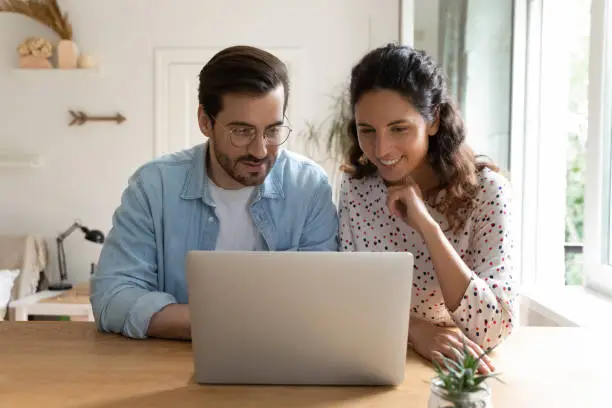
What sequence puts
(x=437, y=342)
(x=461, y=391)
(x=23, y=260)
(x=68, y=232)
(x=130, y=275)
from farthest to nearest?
(x=68, y=232) < (x=23, y=260) < (x=130, y=275) < (x=437, y=342) < (x=461, y=391)

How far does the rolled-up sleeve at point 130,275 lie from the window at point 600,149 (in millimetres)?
1576

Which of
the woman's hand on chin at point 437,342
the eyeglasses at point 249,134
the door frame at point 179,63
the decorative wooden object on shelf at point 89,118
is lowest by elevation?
the woman's hand on chin at point 437,342

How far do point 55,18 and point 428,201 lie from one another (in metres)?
3.08

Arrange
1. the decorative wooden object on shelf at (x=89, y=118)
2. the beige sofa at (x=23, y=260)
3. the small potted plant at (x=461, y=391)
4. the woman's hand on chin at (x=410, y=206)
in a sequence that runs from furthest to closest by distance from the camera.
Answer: the decorative wooden object on shelf at (x=89, y=118), the beige sofa at (x=23, y=260), the woman's hand on chin at (x=410, y=206), the small potted plant at (x=461, y=391)

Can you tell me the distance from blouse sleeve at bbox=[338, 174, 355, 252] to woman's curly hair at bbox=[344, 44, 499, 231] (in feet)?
0.64

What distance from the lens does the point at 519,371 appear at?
3.90 feet

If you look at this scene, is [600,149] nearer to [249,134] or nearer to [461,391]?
[249,134]

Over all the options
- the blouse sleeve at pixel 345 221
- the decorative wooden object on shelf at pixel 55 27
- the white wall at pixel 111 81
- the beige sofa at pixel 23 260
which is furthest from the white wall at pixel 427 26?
the beige sofa at pixel 23 260

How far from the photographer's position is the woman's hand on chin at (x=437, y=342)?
1.24 m

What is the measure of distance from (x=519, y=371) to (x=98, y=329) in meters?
0.86

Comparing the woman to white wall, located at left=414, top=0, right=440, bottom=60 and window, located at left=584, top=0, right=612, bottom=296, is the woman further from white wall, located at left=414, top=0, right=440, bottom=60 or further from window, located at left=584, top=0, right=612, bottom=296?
white wall, located at left=414, top=0, right=440, bottom=60

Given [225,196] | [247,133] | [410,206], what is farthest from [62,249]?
[410,206]

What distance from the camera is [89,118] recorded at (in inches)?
160

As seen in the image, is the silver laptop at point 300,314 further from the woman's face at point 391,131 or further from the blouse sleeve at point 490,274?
the woman's face at point 391,131
